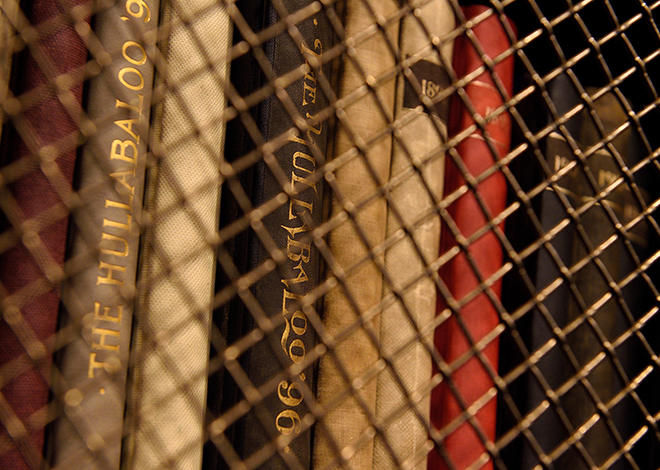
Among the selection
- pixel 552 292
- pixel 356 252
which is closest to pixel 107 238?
pixel 356 252

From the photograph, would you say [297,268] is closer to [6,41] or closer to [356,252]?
[356,252]

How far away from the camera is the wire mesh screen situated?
24cm

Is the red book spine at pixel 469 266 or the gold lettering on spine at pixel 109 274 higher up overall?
the gold lettering on spine at pixel 109 274

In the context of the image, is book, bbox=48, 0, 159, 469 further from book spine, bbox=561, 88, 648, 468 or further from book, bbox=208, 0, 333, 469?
book spine, bbox=561, 88, 648, 468

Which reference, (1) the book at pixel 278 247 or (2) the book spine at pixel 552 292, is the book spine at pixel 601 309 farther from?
(1) the book at pixel 278 247

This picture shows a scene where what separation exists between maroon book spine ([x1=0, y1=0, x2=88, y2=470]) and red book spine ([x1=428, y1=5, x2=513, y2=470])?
20 centimetres

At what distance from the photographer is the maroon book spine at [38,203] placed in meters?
0.23

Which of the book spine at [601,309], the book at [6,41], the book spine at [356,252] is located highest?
the book at [6,41]

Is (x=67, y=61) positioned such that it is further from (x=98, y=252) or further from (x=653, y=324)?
(x=653, y=324)

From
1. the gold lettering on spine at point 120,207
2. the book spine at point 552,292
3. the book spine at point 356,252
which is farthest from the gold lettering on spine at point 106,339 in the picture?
the book spine at point 552,292

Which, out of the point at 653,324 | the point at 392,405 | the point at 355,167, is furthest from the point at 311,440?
the point at 653,324

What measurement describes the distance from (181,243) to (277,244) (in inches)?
1.9

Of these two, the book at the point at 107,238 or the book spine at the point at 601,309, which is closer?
the book at the point at 107,238

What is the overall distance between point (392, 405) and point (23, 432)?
19 centimetres
